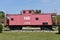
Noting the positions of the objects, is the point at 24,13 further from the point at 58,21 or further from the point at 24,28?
the point at 58,21

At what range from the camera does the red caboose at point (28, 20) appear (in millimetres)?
42312

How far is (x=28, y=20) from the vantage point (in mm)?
43188

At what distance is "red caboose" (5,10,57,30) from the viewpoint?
139 ft

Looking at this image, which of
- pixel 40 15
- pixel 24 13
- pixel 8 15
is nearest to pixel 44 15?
pixel 40 15

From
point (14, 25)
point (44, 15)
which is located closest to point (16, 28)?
point (14, 25)

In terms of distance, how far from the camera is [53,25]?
41844 millimetres

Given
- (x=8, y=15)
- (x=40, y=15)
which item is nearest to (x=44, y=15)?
(x=40, y=15)

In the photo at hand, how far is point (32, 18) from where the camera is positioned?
42.9 m

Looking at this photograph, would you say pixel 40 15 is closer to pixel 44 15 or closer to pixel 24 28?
pixel 44 15

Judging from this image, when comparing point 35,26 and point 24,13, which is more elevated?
point 24,13

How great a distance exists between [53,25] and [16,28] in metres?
7.77

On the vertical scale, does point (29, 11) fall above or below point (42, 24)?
above

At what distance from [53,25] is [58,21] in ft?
7.54

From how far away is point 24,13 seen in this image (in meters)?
44.1
